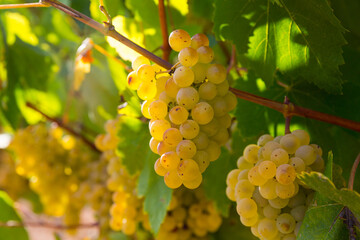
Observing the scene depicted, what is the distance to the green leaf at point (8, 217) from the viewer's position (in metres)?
1.00

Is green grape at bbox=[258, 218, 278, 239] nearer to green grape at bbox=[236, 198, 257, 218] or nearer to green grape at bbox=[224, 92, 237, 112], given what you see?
green grape at bbox=[236, 198, 257, 218]

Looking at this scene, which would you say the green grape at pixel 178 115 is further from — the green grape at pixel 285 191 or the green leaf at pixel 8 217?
the green leaf at pixel 8 217

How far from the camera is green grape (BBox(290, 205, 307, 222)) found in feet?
1.53

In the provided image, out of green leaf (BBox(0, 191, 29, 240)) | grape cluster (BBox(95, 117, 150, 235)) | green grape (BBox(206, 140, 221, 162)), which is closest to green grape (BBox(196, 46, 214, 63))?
green grape (BBox(206, 140, 221, 162))

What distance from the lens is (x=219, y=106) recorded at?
0.48 meters

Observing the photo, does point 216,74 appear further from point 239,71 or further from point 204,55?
point 239,71

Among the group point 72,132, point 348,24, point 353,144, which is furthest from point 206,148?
point 72,132

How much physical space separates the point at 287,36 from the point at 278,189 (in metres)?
0.24

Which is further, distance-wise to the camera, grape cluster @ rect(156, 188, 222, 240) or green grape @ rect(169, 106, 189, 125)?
grape cluster @ rect(156, 188, 222, 240)

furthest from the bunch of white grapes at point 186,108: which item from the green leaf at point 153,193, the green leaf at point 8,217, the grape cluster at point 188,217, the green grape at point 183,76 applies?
the green leaf at point 8,217

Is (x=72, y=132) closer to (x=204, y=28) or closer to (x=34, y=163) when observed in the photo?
(x=34, y=163)

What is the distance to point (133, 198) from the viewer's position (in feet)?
2.59

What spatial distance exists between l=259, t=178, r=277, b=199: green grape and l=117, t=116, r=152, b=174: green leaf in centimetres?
31

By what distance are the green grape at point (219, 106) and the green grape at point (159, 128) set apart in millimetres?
64
